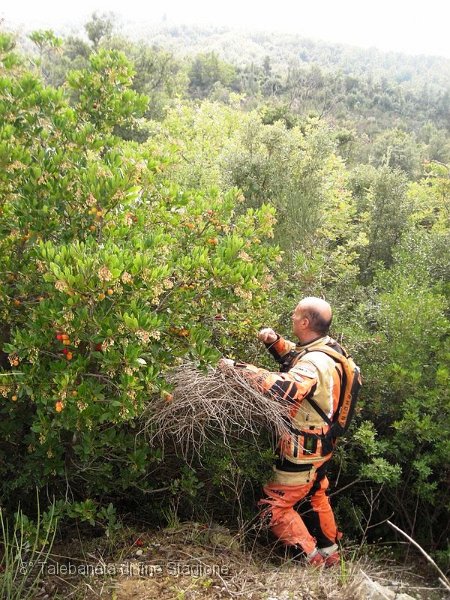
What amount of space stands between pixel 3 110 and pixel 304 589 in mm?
3957

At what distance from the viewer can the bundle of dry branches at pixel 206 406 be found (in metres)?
3.50

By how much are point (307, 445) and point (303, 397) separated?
0.52 meters

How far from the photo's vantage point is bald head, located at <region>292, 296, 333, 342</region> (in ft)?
13.3

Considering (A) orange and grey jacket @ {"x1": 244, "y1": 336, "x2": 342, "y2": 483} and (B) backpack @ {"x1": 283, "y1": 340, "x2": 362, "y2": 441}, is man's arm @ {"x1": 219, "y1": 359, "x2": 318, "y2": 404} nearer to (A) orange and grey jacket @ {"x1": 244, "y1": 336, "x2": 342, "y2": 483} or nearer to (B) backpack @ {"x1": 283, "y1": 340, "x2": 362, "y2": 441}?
(A) orange and grey jacket @ {"x1": 244, "y1": 336, "x2": 342, "y2": 483}

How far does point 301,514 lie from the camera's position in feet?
14.1

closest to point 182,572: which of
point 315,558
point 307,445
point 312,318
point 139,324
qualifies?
point 315,558

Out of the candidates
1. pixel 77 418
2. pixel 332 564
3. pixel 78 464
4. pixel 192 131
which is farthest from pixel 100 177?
pixel 192 131

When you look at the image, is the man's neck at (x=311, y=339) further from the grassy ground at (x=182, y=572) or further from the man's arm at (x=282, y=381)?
the grassy ground at (x=182, y=572)

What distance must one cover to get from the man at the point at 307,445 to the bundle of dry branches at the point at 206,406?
0.31ft

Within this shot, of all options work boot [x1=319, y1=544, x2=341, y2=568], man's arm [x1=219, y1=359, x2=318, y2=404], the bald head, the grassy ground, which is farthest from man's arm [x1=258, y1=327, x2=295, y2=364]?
work boot [x1=319, y1=544, x2=341, y2=568]

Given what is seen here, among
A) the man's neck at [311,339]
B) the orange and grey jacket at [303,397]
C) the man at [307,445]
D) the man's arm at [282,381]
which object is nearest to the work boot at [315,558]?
the man at [307,445]

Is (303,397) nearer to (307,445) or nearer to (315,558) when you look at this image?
(307,445)

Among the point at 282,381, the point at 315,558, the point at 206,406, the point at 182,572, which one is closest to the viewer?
the point at 182,572

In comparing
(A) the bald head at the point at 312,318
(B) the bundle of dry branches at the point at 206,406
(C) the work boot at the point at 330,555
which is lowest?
(C) the work boot at the point at 330,555
